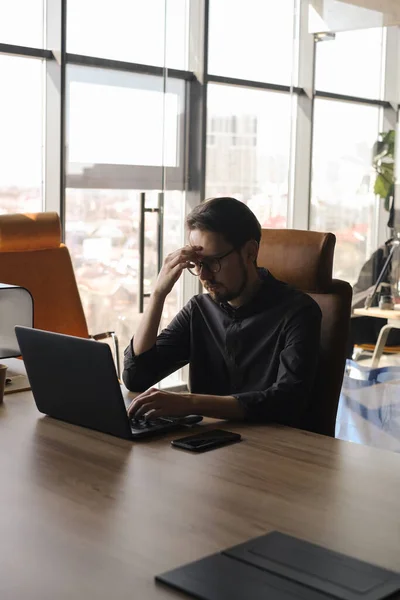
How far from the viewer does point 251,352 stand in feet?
7.73

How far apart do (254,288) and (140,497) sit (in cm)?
104

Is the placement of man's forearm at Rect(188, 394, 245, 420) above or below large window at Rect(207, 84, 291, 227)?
below

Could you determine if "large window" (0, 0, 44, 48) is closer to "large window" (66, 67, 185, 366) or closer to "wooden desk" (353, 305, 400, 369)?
"large window" (66, 67, 185, 366)

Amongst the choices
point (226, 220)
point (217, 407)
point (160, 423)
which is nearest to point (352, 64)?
point (226, 220)

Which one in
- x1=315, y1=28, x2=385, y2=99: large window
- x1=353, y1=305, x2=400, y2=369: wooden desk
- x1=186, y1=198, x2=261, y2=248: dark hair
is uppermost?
x1=315, y1=28, x2=385, y2=99: large window

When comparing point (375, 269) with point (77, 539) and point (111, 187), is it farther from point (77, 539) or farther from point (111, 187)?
point (77, 539)

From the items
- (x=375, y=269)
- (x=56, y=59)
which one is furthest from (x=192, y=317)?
(x=56, y=59)

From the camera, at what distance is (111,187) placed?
17.0 feet

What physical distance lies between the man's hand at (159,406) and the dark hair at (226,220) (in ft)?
1.82

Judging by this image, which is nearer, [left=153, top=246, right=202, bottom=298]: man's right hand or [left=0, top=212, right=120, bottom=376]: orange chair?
[left=153, top=246, right=202, bottom=298]: man's right hand

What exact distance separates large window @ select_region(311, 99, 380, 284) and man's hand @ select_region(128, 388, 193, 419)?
2357mm

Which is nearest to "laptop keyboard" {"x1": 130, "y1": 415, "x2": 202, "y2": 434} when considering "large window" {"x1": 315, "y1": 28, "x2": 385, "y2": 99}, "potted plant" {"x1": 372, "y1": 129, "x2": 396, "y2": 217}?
"potted plant" {"x1": 372, "y1": 129, "x2": 396, "y2": 217}

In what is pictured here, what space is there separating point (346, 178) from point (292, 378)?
8.12 ft

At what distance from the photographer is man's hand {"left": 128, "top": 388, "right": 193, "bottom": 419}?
1.96 m
